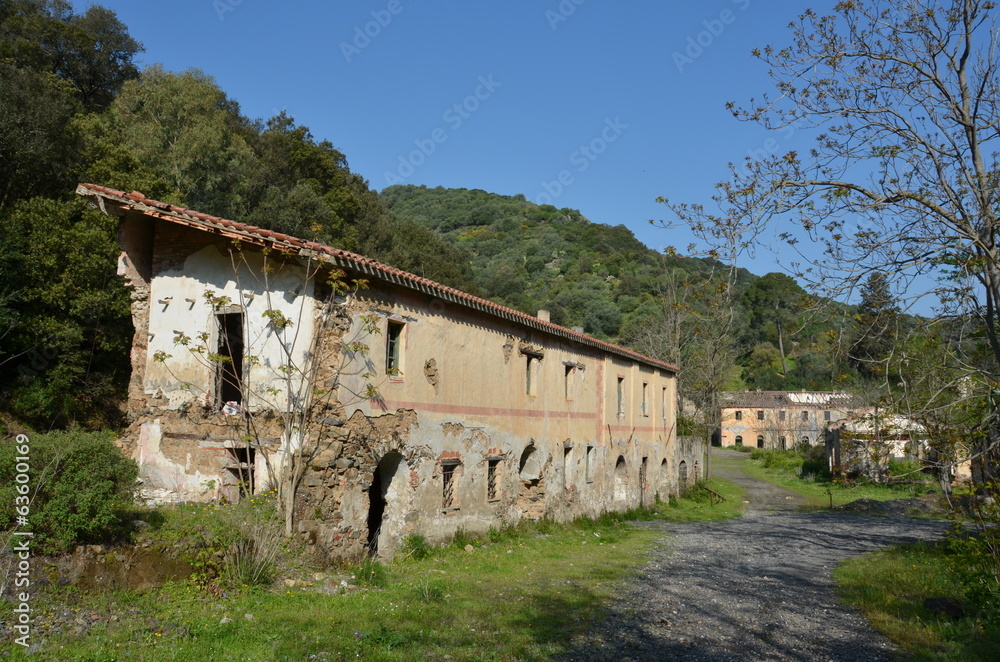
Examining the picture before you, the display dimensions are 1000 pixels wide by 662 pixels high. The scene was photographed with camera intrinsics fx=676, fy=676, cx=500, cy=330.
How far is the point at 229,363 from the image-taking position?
1350 cm

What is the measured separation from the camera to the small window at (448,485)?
1498 cm

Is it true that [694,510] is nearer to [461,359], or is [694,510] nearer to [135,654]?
[461,359]

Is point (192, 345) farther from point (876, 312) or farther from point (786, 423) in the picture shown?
point (786, 423)

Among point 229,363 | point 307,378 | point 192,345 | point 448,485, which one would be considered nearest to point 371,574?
point 307,378

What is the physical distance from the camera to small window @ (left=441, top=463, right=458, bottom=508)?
14978 millimetres

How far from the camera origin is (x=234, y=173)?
27.5 m

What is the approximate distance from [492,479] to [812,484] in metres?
32.2

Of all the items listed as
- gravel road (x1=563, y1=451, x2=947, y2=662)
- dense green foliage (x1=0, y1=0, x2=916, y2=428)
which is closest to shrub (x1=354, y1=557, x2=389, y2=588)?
gravel road (x1=563, y1=451, x2=947, y2=662)

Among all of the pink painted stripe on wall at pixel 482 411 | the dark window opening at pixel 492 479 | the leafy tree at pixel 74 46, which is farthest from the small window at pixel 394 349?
the leafy tree at pixel 74 46

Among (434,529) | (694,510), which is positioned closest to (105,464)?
(434,529)

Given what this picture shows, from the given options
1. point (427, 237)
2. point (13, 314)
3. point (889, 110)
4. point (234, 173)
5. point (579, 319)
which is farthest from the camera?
point (579, 319)

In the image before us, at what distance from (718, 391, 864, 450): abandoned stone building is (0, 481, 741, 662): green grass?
2138 inches

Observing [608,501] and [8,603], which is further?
[608,501]

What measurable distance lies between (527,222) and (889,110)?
94.1 m
